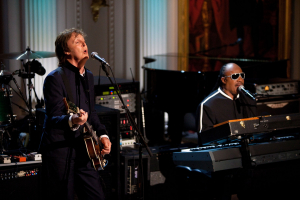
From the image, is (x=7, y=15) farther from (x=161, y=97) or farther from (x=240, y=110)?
(x=240, y=110)

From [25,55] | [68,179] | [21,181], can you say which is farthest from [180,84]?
[68,179]

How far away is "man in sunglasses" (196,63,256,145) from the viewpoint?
3.52 m

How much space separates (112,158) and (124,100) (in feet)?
2.57

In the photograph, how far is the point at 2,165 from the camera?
346 centimetres

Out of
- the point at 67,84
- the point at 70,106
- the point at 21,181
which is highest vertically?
the point at 67,84

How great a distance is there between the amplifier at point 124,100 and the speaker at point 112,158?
0.32m

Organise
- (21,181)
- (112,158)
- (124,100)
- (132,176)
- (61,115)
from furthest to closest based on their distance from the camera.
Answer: (124,100) < (132,176) < (112,158) < (21,181) < (61,115)

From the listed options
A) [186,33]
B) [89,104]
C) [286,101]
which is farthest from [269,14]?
[89,104]

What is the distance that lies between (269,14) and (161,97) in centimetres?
419

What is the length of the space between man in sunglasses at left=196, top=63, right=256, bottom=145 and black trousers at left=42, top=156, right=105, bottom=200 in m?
1.15

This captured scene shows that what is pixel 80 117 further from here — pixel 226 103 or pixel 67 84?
pixel 226 103

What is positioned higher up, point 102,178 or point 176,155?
point 176,155

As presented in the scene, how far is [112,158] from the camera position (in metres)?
3.88

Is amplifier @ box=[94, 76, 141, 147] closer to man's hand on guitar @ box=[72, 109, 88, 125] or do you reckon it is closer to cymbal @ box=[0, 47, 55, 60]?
cymbal @ box=[0, 47, 55, 60]
